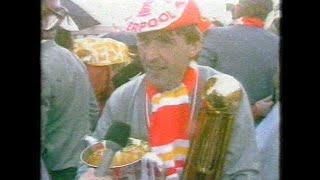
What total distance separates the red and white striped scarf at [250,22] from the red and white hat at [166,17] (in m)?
0.15

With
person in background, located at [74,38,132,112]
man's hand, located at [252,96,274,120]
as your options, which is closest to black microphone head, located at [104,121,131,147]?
person in background, located at [74,38,132,112]

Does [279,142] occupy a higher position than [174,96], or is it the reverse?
[174,96]

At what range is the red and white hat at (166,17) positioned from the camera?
3.04 meters

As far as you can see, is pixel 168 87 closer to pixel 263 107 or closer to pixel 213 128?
pixel 213 128

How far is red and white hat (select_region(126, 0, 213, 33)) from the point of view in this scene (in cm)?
304

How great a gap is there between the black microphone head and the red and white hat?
1.53 ft

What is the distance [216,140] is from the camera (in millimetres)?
3035

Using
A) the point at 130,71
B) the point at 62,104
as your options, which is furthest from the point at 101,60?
the point at 62,104

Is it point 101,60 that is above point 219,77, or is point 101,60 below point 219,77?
above

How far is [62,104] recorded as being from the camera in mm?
3070

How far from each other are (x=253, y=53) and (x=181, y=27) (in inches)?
14.8

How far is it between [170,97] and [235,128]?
1.16 ft
